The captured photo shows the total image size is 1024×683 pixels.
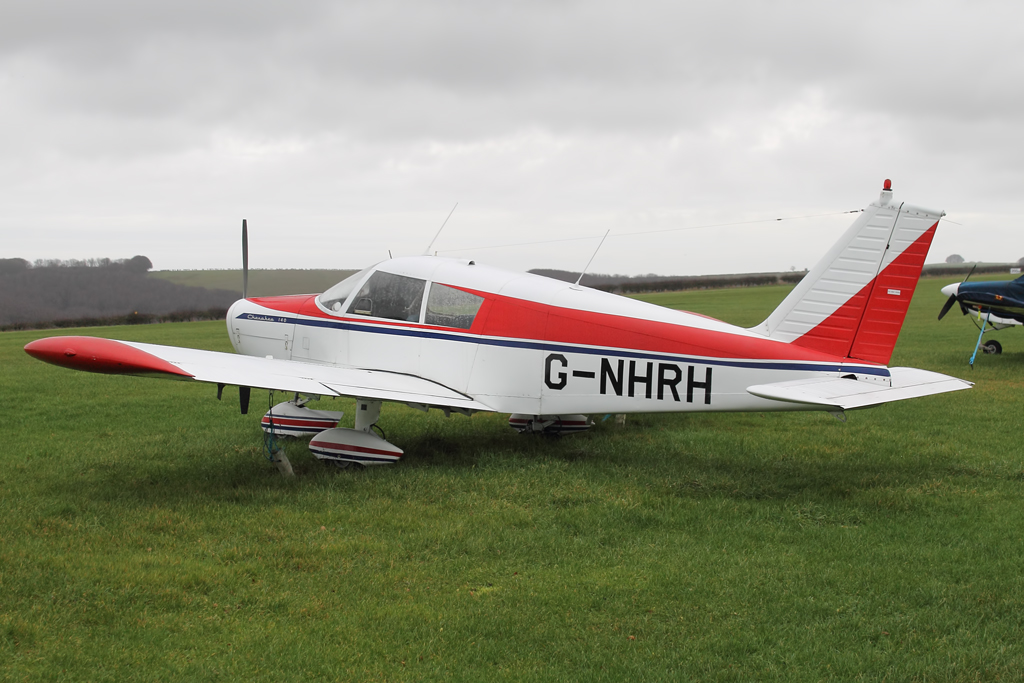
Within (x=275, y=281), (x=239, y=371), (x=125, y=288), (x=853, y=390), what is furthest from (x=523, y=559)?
(x=125, y=288)

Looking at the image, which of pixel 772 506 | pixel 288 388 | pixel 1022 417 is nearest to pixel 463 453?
pixel 288 388

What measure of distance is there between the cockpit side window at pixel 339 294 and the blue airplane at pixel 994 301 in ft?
44.1

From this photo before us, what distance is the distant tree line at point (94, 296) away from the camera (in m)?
37.9

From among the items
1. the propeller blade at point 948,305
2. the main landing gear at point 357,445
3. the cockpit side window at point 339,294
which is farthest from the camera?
the propeller blade at point 948,305

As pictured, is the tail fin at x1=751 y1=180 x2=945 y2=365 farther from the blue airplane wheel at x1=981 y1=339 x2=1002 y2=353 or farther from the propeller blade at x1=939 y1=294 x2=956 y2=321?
the blue airplane wheel at x1=981 y1=339 x2=1002 y2=353

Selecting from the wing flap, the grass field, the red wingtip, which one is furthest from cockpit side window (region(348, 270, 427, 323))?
the red wingtip

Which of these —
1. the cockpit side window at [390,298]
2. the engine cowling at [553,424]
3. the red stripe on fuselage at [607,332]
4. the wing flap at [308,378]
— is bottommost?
the engine cowling at [553,424]

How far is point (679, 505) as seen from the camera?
654 centimetres

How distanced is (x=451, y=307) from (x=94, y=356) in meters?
3.50

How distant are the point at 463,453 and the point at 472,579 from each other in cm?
368

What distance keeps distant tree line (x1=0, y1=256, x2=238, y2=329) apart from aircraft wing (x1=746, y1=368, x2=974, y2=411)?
30.7 m

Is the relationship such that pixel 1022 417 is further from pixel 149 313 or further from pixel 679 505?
pixel 149 313

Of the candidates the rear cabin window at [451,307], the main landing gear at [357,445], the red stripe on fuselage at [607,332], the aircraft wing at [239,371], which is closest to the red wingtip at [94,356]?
the aircraft wing at [239,371]

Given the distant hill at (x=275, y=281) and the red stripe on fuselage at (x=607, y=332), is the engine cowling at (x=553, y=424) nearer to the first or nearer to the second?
the red stripe on fuselage at (x=607, y=332)
